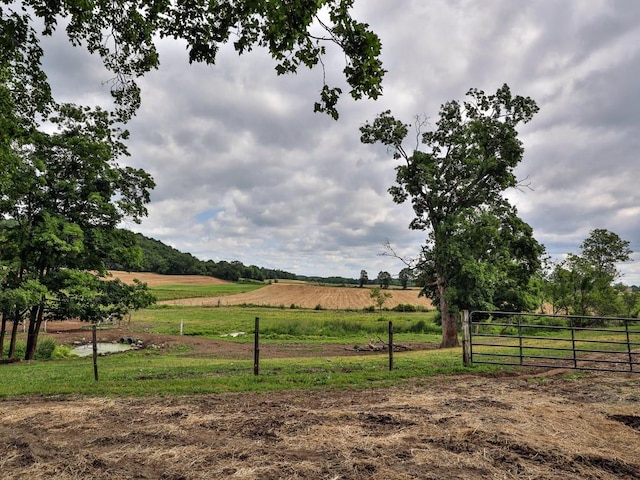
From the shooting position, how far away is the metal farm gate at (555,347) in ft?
33.3

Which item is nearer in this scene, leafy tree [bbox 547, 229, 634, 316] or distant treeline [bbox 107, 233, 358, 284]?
leafy tree [bbox 547, 229, 634, 316]

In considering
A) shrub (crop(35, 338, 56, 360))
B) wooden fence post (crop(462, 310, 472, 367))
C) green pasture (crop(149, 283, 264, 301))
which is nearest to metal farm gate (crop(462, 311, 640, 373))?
wooden fence post (crop(462, 310, 472, 367))

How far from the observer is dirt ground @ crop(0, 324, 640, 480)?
4.23 m

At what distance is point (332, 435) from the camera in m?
5.26

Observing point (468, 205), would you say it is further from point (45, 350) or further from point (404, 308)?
point (404, 308)

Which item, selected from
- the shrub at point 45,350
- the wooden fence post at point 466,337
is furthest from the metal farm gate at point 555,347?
the shrub at point 45,350

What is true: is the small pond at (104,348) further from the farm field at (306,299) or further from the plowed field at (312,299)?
the plowed field at (312,299)

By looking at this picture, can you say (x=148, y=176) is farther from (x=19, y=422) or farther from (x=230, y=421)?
(x=230, y=421)

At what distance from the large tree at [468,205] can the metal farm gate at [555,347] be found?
6.64 feet

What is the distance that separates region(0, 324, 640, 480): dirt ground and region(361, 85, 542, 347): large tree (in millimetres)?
12173

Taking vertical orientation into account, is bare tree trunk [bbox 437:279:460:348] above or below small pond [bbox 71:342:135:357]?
above

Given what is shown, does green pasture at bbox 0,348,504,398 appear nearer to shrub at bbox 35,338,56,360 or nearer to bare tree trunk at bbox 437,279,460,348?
shrub at bbox 35,338,56,360

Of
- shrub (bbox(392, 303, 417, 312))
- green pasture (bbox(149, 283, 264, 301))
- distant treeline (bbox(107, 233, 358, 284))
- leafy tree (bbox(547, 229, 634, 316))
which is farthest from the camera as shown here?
distant treeline (bbox(107, 233, 358, 284))

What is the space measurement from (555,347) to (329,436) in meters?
9.66
